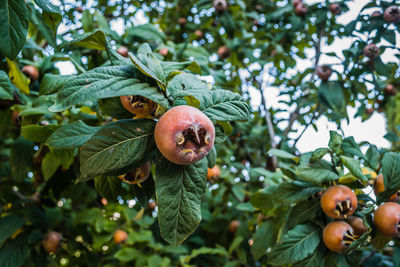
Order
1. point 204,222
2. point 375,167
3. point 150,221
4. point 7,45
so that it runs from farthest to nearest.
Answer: point 204,222, point 150,221, point 375,167, point 7,45

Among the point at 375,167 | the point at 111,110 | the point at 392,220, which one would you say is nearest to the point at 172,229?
the point at 111,110

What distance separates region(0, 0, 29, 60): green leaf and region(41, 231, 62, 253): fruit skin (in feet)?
4.33

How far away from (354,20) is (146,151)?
2074 millimetres

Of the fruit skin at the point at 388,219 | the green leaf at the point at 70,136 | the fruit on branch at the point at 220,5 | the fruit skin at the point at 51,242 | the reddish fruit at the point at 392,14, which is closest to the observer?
the green leaf at the point at 70,136

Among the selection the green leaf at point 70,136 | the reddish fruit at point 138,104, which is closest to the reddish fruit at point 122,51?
the green leaf at point 70,136

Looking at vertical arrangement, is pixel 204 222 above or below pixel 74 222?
below

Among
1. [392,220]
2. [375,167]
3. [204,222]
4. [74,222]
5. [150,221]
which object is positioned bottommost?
[204,222]

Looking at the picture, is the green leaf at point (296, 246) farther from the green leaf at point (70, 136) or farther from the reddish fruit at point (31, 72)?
the reddish fruit at point (31, 72)

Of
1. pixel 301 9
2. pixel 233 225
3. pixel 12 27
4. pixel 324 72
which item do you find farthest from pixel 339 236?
pixel 301 9

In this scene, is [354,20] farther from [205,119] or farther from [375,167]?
[205,119]

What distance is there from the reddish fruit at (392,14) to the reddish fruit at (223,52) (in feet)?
4.58

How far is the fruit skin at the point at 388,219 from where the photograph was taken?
3.79ft

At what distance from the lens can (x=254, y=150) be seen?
330 cm

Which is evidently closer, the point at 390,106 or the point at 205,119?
the point at 205,119
